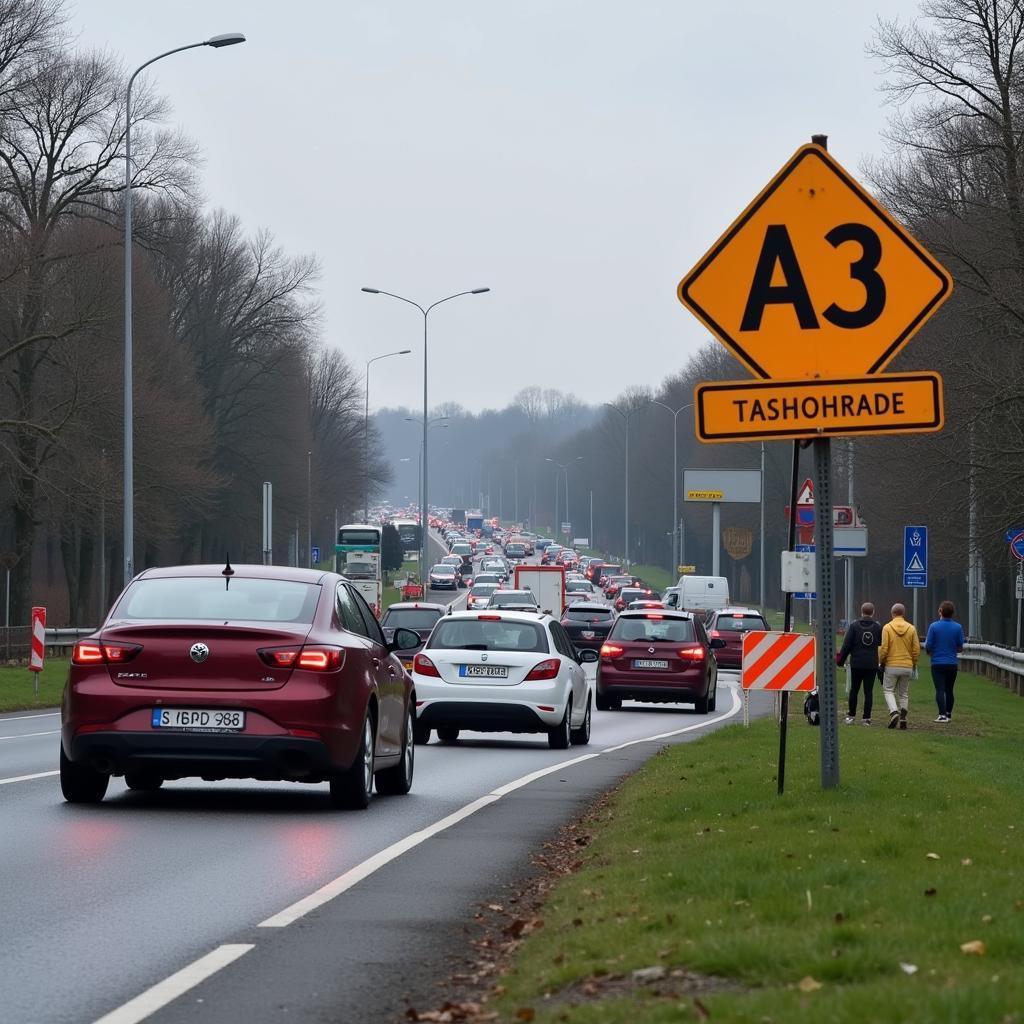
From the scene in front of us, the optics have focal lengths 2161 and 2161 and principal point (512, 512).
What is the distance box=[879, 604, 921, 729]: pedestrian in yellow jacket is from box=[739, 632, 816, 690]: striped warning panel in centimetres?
1354

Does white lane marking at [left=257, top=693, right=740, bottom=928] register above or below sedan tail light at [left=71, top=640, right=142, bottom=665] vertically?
below

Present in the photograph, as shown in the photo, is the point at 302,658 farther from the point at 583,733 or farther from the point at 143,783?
the point at 583,733

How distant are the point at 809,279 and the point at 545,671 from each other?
1195 centimetres

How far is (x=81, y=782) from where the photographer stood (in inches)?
555

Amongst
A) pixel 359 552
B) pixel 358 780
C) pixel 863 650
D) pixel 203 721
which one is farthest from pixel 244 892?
pixel 359 552

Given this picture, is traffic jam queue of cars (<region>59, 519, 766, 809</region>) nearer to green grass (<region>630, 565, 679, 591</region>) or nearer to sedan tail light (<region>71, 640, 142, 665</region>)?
sedan tail light (<region>71, 640, 142, 665</region>)

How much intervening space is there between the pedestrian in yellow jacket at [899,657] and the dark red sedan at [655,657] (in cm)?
613

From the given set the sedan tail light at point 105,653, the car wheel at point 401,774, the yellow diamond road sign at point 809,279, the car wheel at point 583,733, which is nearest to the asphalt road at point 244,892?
the car wheel at point 401,774

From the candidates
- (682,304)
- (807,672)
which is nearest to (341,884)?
(682,304)

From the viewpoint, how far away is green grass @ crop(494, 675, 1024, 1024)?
624 cm

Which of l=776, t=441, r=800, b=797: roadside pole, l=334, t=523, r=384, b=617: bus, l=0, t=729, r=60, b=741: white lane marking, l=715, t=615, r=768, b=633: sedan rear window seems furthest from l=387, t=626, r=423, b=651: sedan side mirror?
l=334, t=523, r=384, b=617: bus

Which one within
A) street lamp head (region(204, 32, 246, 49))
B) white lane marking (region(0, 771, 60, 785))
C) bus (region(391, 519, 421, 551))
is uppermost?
street lamp head (region(204, 32, 246, 49))

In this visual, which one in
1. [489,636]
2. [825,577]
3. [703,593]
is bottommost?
[703,593]

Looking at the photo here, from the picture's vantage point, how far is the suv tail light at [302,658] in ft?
44.3
